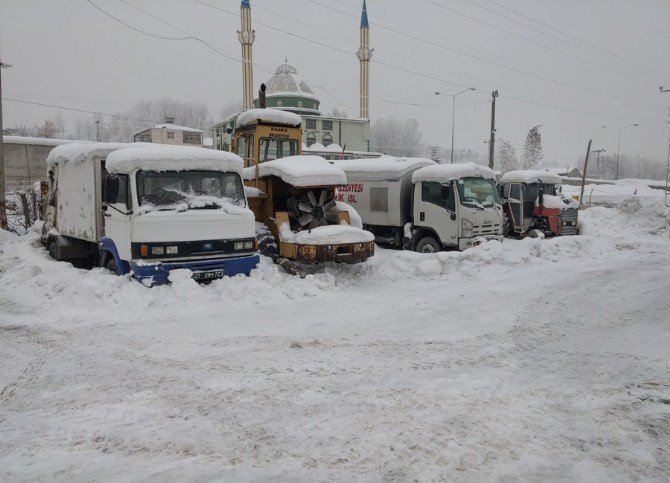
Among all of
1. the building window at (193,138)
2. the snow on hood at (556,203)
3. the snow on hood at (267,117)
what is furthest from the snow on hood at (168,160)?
the building window at (193,138)

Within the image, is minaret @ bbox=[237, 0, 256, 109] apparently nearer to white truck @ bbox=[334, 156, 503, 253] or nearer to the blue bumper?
white truck @ bbox=[334, 156, 503, 253]

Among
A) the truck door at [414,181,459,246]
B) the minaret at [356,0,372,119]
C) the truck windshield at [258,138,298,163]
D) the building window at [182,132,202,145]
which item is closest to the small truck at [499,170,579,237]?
the truck door at [414,181,459,246]

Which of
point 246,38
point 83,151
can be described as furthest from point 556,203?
point 246,38

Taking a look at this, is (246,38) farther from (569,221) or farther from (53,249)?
(53,249)

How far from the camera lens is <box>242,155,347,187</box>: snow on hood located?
10.7 m

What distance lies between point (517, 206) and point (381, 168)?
6437 mm

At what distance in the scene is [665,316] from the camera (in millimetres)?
7902

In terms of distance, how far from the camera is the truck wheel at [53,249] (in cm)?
1150

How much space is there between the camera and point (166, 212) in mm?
8625

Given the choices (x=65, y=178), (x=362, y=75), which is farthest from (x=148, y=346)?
(x=362, y=75)

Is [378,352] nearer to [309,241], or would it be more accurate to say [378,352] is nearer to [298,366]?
[298,366]

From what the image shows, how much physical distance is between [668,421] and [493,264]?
833cm

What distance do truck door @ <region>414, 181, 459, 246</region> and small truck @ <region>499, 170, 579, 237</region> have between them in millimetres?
5473

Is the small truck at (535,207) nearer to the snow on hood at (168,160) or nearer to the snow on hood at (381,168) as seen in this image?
the snow on hood at (381,168)
